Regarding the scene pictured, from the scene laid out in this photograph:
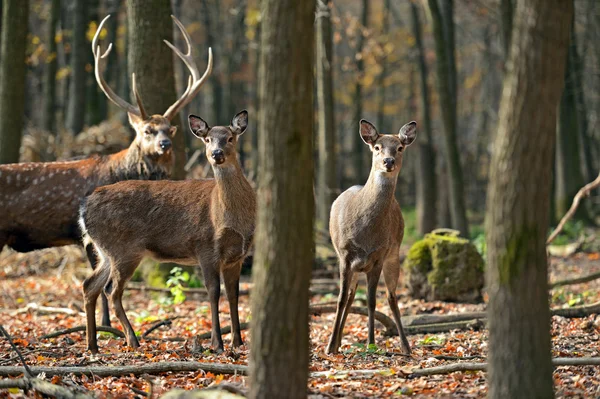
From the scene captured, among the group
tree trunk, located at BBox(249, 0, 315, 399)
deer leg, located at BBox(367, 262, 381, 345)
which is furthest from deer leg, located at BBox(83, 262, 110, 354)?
tree trunk, located at BBox(249, 0, 315, 399)

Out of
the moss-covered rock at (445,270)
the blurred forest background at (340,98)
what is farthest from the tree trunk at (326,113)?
the moss-covered rock at (445,270)

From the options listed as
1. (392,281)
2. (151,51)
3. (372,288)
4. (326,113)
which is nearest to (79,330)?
(372,288)

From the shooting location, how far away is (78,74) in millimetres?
17938

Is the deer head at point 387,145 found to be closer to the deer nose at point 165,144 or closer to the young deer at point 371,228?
the young deer at point 371,228

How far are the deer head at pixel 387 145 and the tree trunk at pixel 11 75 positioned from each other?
5339mm

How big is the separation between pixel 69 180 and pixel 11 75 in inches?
87.7

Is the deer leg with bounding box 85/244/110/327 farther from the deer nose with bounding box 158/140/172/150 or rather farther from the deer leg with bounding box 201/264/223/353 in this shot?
the deer leg with bounding box 201/264/223/353

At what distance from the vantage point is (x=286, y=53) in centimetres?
425

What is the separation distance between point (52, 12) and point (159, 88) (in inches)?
368

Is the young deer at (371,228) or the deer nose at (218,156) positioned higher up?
the deer nose at (218,156)

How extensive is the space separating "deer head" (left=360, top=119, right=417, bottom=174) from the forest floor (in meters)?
1.62

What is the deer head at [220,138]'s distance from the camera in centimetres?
768

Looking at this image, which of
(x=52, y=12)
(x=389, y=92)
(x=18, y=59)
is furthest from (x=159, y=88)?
(x=389, y=92)

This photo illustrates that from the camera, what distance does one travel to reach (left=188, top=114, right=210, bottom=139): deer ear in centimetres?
798
